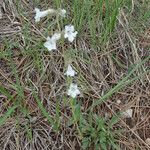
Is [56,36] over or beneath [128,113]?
over

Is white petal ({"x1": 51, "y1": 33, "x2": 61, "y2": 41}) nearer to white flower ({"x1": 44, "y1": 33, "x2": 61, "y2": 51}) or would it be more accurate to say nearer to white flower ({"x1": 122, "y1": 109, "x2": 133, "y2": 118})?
white flower ({"x1": 44, "y1": 33, "x2": 61, "y2": 51})

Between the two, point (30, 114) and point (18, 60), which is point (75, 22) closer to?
point (18, 60)

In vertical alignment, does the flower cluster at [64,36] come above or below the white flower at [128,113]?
above

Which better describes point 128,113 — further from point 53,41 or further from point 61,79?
point 53,41

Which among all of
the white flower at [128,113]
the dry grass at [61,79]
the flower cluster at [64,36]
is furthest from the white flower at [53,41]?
the white flower at [128,113]

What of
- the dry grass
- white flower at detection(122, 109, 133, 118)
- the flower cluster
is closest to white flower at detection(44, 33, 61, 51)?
the flower cluster

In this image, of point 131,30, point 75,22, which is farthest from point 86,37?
point 131,30

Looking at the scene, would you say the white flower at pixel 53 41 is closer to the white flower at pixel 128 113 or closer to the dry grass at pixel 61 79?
the dry grass at pixel 61 79

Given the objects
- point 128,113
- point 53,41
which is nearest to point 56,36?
point 53,41

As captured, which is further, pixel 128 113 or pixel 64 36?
pixel 128 113
